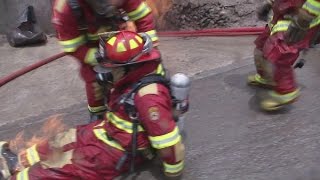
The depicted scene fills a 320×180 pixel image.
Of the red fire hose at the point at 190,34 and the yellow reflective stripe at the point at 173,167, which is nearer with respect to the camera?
the yellow reflective stripe at the point at 173,167

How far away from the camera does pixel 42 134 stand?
378 cm

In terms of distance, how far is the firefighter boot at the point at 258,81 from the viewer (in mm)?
3930

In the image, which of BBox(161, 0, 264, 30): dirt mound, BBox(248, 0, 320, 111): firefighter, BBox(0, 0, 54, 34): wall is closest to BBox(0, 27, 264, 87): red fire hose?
BBox(161, 0, 264, 30): dirt mound

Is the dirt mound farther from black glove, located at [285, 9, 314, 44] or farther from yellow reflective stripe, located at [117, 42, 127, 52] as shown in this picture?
yellow reflective stripe, located at [117, 42, 127, 52]

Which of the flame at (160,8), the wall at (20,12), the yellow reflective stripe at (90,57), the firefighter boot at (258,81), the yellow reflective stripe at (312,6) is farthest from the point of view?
the wall at (20,12)

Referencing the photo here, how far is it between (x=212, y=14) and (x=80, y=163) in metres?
2.99

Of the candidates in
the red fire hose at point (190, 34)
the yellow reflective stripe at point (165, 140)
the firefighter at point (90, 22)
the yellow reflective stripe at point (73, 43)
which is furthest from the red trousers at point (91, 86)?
the red fire hose at point (190, 34)

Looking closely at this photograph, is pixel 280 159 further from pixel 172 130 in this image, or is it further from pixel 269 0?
pixel 269 0

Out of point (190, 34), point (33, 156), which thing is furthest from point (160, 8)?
point (33, 156)

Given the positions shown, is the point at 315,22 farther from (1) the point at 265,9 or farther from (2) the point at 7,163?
(2) the point at 7,163

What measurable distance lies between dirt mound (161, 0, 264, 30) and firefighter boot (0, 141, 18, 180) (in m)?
2.91

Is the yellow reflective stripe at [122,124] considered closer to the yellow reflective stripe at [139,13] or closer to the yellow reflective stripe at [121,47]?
the yellow reflective stripe at [121,47]

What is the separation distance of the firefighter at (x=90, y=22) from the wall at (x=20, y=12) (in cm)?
265

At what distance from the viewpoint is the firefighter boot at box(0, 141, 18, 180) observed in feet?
10.1
